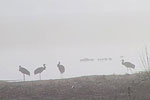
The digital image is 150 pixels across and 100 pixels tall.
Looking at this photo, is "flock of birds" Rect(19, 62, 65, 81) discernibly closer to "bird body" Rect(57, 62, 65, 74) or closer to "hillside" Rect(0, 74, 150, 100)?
"bird body" Rect(57, 62, 65, 74)

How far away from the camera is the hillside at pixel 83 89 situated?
248 cm

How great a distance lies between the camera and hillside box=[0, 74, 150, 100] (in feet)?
8.13

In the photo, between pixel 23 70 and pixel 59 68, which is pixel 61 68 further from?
pixel 23 70

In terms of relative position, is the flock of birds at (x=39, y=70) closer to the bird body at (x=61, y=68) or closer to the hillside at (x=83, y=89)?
the bird body at (x=61, y=68)

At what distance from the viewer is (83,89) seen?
104 inches

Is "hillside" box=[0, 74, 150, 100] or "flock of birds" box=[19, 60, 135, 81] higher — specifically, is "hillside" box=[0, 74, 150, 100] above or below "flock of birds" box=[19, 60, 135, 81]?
below

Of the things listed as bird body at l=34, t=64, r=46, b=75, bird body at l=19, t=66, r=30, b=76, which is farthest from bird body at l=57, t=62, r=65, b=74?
bird body at l=19, t=66, r=30, b=76

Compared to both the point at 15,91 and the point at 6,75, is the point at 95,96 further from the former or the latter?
the point at 6,75

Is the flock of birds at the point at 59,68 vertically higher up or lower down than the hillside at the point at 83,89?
higher up

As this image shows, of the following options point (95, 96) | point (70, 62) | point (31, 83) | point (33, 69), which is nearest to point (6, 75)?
point (33, 69)

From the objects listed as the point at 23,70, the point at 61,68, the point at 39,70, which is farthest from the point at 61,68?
the point at 23,70

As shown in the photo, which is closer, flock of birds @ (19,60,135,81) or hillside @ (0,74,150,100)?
hillside @ (0,74,150,100)

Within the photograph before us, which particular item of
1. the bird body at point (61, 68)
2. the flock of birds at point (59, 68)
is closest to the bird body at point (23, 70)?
the flock of birds at point (59, 68)

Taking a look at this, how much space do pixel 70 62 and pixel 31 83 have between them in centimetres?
106
